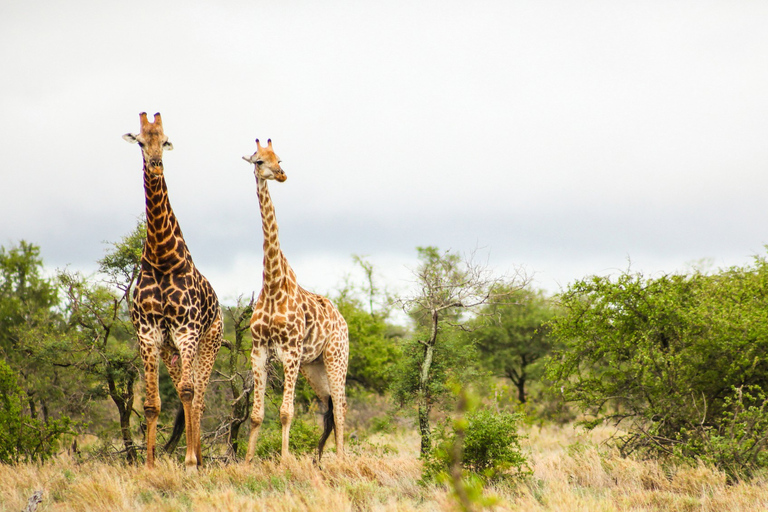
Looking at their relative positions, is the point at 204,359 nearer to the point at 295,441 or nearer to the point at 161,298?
the point at 161,298

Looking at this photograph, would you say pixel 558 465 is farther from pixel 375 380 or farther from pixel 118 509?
pixel 375 380

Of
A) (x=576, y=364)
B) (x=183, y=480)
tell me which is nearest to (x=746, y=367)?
(x=576, y=364)

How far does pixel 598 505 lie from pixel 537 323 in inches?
731

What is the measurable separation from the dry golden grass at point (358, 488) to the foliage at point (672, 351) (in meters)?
1.04

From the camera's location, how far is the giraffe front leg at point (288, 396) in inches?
358

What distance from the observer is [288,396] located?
9.20 meters

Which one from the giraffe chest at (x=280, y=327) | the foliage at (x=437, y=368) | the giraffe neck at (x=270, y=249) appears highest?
the giraffe neck at (x=270, y=249)

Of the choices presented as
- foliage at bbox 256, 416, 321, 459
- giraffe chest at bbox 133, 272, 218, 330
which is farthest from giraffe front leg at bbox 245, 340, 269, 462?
foliage at bbox 256, 416, 321, 459

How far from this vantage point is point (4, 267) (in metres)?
24.3

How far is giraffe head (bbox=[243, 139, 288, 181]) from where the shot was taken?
9125mm

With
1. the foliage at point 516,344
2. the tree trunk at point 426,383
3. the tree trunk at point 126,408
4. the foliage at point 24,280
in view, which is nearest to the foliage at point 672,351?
the tree trunk at point 426,383

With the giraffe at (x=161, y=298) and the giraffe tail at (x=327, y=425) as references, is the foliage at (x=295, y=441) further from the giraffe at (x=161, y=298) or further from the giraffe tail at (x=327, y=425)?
the giraffe at (x=161, y=298)

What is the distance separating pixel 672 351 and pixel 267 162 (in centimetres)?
693

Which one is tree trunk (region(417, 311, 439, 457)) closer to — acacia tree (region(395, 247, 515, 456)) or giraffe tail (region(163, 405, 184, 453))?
acacia tree (region(395, 247, 515, 456))
